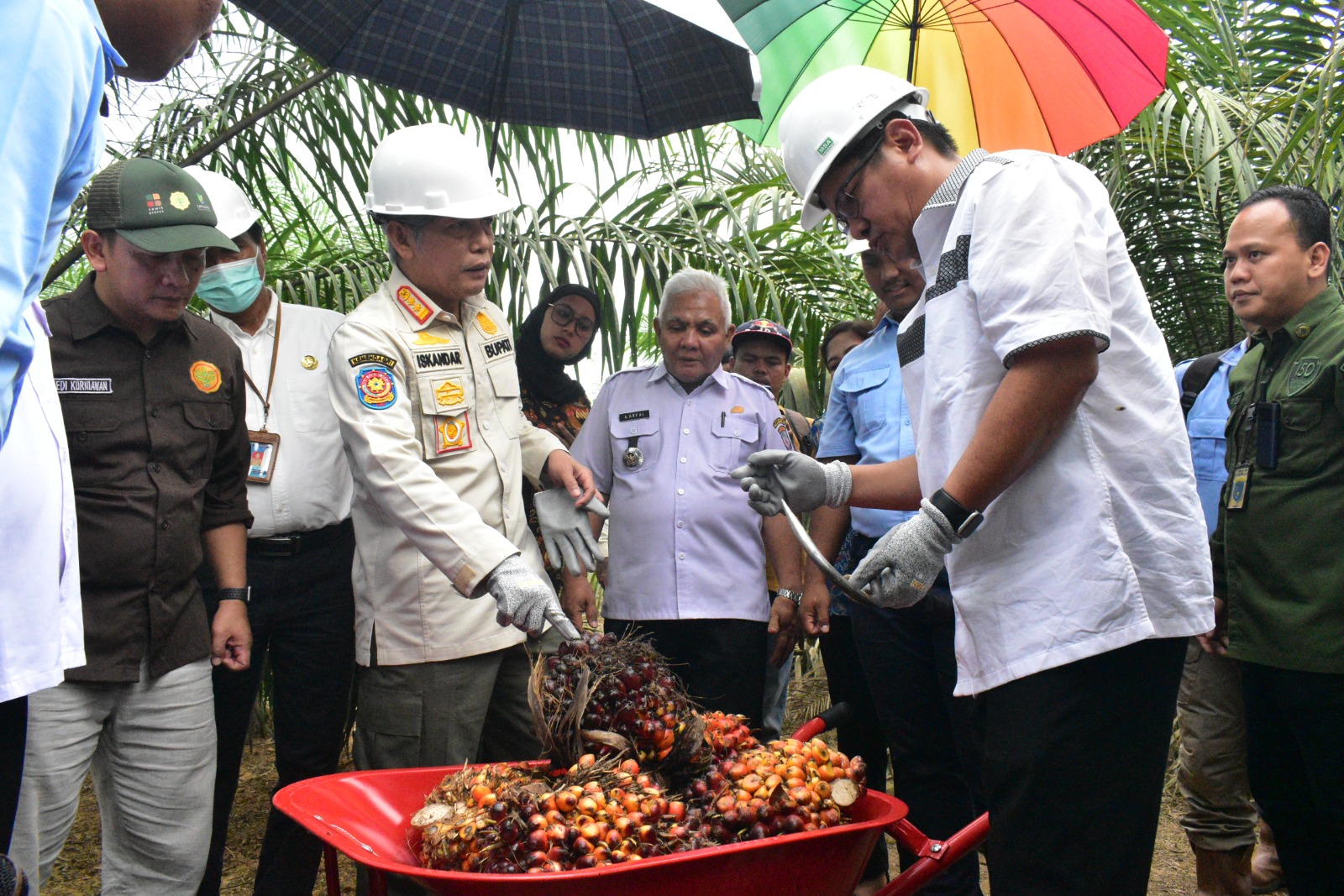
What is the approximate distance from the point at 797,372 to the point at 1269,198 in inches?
92.7

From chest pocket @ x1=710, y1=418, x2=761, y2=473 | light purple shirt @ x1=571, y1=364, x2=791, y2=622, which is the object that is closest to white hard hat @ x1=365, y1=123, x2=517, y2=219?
light purple shirt @ x1=571, y1=364, x2=791, y2=622

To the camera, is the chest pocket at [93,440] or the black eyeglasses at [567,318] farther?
the black eyeglasses at [567,318]

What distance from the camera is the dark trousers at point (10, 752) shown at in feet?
4.91

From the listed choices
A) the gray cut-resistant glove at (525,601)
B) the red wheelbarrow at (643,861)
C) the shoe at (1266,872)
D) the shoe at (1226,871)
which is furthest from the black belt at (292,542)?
the shoe at (1266,872)

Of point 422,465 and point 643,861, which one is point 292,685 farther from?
point 643,861

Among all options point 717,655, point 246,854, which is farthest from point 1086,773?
point 246,854

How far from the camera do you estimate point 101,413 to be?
2.28 meters

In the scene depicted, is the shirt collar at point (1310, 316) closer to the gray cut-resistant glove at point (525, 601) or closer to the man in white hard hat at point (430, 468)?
the man in white hard hat at point (430, 468)

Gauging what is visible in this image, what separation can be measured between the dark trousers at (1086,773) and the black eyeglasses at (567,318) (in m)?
2.41

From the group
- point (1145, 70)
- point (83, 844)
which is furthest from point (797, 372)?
point (83, 844)

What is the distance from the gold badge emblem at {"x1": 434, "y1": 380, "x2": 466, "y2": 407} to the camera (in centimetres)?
252

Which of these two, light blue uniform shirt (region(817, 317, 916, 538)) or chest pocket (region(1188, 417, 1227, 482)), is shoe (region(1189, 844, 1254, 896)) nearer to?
chest pocket (region(1188, 417, 1227, 482))

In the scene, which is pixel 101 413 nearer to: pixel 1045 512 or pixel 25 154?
pixel 25 154

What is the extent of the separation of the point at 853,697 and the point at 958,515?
2.31 meters
